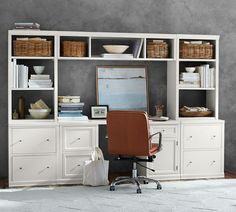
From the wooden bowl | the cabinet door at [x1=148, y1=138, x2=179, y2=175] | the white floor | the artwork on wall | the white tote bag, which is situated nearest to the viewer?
the white floor

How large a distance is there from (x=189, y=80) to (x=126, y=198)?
1893 mm

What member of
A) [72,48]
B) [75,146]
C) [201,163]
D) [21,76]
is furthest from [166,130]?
[21,76]

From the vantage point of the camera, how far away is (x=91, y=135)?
5.72 m

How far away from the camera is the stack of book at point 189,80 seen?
20.0 ft

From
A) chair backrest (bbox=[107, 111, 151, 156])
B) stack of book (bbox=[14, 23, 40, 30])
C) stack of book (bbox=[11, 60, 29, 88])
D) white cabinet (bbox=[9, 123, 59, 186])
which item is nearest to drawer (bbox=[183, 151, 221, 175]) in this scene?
chair backrest (bbox=[107, 111, 151, 156])

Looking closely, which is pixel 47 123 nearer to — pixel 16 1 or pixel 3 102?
pixel 3 102

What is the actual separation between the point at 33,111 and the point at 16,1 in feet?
4.68

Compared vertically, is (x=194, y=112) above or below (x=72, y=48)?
below

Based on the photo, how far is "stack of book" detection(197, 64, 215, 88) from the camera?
6.11 meters

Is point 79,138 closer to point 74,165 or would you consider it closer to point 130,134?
point 74,165

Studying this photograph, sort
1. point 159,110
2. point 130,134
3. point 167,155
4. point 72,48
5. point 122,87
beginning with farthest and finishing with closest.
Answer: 1. point 122,87
2. point 159,110
3. point 167,155
4. point 72,48
5. point 130,134

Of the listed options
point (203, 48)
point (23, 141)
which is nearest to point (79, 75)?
point (23, 141)

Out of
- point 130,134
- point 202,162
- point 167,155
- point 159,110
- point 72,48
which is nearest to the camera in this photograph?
point 130,134

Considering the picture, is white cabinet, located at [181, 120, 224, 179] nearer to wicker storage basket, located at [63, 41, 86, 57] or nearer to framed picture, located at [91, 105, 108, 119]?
framed picture, located at [91, 105, 108, 119]
